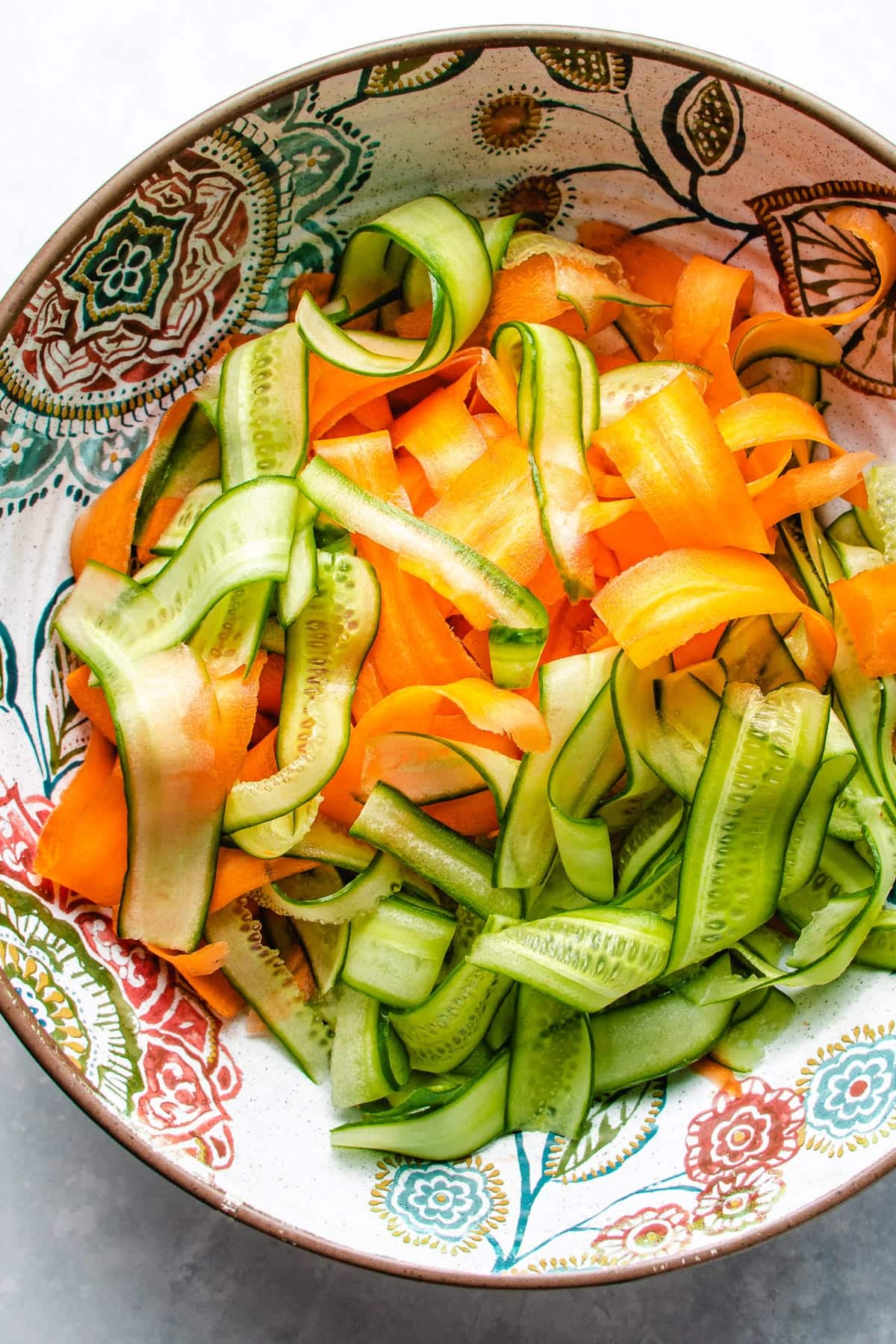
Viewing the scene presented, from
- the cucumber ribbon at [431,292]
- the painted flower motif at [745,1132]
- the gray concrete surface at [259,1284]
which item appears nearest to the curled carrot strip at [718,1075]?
the painted flower motif at [745,1132]

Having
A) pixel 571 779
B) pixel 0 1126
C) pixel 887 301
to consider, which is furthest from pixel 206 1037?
pixel 887 301

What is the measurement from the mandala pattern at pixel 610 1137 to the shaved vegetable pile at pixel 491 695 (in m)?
0.06

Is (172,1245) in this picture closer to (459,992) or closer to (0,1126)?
(0,1126)

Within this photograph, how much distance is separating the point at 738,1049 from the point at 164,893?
90cm

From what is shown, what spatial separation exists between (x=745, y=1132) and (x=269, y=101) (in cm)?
168

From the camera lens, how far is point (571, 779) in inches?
61.8

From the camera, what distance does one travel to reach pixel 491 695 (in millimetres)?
1508

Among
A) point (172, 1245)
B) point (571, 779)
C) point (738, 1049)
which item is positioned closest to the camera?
point (571, 779)

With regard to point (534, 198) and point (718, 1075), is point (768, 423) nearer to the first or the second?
point (534, 198)

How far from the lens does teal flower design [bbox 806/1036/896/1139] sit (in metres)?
1.62

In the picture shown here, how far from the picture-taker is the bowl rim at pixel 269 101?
154cm

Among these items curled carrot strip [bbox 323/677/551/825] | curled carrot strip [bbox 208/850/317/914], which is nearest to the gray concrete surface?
curled carrot strip [bbox 208/850/317/914]

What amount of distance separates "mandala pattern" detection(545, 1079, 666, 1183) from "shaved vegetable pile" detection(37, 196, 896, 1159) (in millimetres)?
64

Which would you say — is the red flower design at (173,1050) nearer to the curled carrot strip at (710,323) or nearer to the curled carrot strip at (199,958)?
the curled carrot strip at (199,958)
